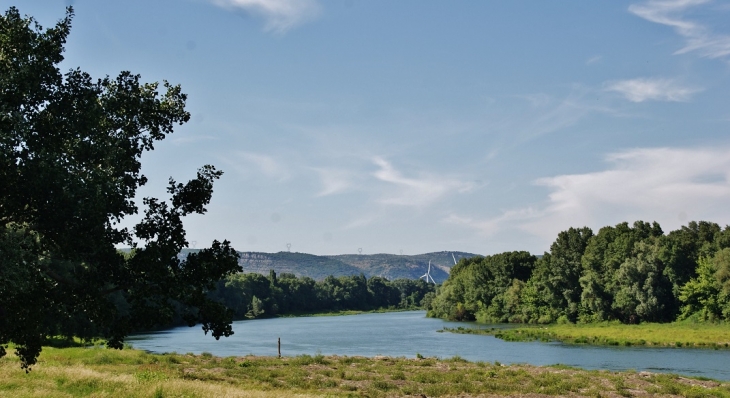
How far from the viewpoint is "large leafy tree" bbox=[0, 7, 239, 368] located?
14.9 meters

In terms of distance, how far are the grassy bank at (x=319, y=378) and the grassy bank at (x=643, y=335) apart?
3160cm

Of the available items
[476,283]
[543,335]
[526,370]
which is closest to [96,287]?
[526,370]

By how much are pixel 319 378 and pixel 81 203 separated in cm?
2976

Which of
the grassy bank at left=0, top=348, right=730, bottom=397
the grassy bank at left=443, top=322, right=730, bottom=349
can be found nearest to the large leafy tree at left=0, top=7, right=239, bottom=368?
the grassy bank at left=0, top=348, right=730, bottom=397

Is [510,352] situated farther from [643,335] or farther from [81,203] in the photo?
[81,203]

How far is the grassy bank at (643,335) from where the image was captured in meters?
72.6

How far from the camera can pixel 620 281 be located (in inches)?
4166

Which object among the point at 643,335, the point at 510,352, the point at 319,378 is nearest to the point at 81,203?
the point at 319,378

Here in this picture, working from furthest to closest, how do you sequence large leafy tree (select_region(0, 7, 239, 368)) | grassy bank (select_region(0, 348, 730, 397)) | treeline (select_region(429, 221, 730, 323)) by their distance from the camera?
treeline (select_region(429, 221, 730, 323)) → grassy bank (select_region(0, 348, 730, 397)) → large leafy tree (select_region(0, 7, 239, 368))

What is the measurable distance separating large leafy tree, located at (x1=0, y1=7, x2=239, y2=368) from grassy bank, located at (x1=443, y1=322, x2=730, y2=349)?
68968mm

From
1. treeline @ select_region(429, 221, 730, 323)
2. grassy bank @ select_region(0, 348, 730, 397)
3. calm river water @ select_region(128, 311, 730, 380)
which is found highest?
treeline @ select_region(429, 221, 730, 323)

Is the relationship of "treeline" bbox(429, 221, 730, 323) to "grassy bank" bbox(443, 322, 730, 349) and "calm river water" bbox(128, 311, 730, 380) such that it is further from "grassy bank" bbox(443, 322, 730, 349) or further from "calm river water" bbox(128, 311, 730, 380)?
"calm river water" bbox(128, 311, 730, 380)

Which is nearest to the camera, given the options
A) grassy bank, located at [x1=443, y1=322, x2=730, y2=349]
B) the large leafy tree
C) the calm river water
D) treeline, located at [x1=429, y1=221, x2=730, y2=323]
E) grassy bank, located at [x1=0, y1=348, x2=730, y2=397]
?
the large leafy tree

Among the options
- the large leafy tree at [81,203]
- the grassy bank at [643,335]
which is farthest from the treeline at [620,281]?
the large leafy tree at [81,203]
